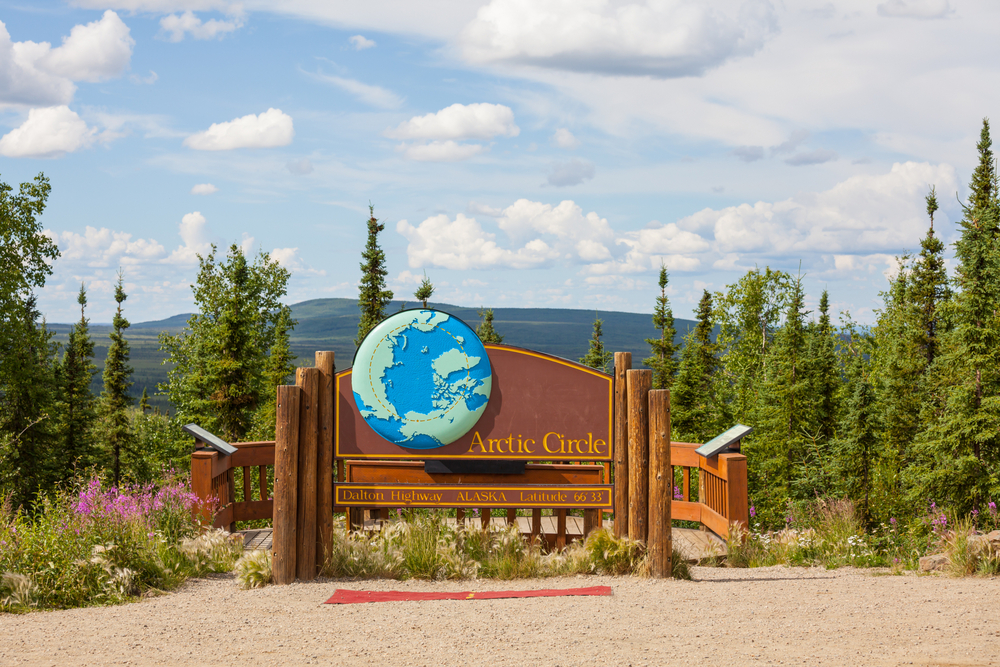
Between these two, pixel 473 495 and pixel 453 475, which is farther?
pixel 453 475

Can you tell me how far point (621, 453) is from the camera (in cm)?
801

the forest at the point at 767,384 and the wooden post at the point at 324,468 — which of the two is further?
the forest at the point at 767,384

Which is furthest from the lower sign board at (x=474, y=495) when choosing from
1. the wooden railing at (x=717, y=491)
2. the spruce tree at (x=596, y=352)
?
the spruce tree at (x=596, y=352)

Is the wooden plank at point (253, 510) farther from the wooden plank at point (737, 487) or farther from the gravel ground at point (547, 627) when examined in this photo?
the wooden plank at point (737, 487)

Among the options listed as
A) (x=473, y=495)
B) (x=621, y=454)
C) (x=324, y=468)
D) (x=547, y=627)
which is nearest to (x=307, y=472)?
(x=324, y=468)

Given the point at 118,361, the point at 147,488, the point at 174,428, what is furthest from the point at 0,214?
the point at 147,488

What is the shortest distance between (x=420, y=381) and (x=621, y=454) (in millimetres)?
2220

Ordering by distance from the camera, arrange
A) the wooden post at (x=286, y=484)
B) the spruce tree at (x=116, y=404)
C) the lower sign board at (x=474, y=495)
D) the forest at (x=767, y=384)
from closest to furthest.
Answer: the wooden post at (x=286, y=484) → the lower sign board at (x=474, y=495) → the forest at (x=767, y=384) → the spruce tree at (x=116, y=404)

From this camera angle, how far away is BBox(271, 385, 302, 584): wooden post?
7641mm

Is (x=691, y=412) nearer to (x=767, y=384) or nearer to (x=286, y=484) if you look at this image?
(x=767, y=384)

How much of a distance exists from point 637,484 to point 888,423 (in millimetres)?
14446

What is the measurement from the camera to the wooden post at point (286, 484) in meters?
7.64

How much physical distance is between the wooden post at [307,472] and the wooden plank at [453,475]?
0.69m

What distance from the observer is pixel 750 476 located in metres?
23.8
